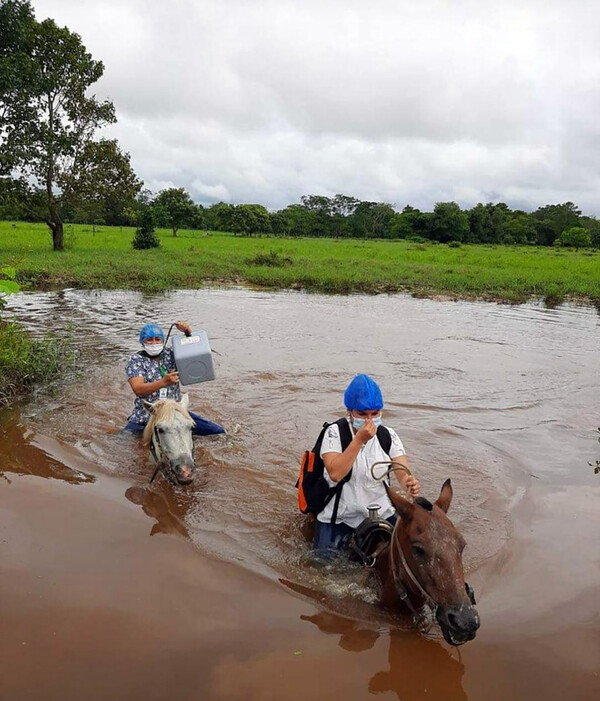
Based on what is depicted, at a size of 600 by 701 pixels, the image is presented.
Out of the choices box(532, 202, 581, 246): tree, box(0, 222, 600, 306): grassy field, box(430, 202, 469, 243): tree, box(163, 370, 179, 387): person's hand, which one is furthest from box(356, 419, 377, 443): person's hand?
box(532, 202, 581, 246): tree

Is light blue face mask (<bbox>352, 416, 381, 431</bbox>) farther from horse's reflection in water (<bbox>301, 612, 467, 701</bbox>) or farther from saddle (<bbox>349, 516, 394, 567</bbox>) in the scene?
horse's reflection in water (<bbox>301, 612, 467, 701</bbox>)

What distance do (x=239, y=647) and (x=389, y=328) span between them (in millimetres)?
12119

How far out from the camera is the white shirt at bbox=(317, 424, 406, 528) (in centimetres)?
410

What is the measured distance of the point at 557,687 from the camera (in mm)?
3070

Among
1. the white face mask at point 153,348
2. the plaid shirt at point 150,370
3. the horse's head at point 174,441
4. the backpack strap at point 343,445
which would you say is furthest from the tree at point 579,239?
the backpack strap at point 343,445

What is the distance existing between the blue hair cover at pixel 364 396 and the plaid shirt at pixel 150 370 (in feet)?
10.8

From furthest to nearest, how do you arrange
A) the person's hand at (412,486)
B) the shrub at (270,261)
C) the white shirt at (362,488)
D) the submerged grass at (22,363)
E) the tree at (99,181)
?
the shrub at (270,261)
the tree at (99,181)
the submerged grass at (22,363)
the white shirt at (362,488)
the person's hand at (412,486)

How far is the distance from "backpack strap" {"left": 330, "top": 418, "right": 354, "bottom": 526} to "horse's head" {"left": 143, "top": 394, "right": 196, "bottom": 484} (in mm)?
1499

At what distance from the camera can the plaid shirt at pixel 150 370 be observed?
6.47 meters

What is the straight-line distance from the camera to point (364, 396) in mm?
3828

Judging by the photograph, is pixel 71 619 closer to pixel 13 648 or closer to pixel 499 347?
pixel 13 648

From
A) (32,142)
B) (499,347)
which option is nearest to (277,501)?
(499,347)

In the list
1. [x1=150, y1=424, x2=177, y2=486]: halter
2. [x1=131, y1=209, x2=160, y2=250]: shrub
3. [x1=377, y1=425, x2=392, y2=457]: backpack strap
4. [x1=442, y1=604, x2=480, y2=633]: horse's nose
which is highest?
[x1=131, y1=209, x2=160, y2=250]: shrub

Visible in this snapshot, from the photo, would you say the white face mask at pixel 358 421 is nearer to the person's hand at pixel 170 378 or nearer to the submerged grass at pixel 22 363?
the person's hand at pixel 170 378
